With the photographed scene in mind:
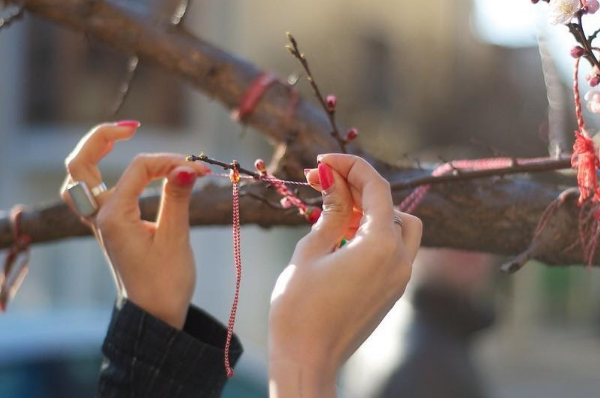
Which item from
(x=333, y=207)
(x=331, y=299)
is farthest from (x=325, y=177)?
(x=331, y=299)

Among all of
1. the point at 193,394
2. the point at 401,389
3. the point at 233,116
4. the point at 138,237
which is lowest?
the point at 401,389

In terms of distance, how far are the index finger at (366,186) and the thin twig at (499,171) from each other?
1.24 ft

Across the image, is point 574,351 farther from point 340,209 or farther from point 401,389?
point 340,209

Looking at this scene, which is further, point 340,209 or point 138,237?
point 138,237

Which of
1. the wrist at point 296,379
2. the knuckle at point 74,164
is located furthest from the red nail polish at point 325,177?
the knuckle at point 74,164

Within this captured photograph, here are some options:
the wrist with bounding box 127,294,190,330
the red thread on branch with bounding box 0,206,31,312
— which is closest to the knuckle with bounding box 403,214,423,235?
the wrist with bounding box 127,294,190,330

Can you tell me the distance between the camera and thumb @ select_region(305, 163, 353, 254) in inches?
41.2

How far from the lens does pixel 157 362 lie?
1.42 meters

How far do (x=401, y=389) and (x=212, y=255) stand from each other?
276 inches

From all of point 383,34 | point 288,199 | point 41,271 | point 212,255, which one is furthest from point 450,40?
point 288,199

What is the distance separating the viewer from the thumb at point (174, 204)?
4.70 ft

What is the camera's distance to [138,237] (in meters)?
1.44

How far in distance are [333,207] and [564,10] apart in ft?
1.28

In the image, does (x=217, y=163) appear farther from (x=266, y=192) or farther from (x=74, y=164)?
(x=266, y=192)
